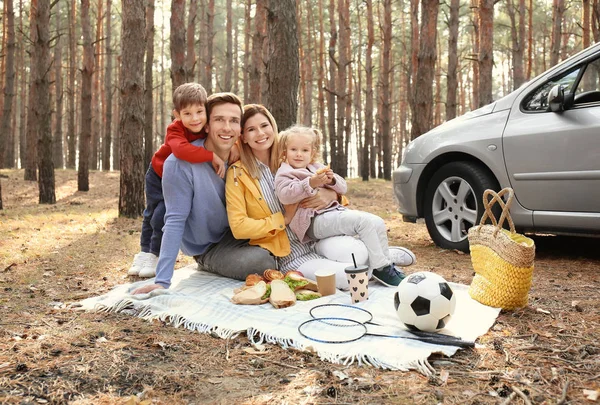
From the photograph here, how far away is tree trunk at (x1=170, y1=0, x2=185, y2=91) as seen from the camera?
33.0ft

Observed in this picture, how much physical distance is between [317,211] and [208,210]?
0.87m

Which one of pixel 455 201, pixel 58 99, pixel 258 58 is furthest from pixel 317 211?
pixel 58 99

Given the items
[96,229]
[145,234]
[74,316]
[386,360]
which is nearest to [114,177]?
[96,229]

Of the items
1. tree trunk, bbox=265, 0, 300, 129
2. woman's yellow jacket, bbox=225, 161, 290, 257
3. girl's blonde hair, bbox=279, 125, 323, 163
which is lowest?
woman's yellow jacket, bbox=225, 161, 290, 257

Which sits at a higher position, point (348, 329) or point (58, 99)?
point (58, 99)

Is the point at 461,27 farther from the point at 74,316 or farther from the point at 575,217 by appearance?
the point at 74,316

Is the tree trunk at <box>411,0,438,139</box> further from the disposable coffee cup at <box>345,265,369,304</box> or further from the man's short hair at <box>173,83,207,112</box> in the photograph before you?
the disposable coffee cup at <box>345,265,369,304</box>

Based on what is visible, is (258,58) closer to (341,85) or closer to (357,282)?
(341,85)

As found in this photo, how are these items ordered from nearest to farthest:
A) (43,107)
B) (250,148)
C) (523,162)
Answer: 1. (250,148)
2. (523,162)
3. (43,107)

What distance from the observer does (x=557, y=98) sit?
14.2 feet

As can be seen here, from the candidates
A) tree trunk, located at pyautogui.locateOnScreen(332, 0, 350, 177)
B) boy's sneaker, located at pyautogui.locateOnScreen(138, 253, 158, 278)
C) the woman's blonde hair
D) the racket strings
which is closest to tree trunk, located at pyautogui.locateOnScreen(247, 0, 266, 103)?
tree trunk, located at pyautogui.locateOnScreen(332, 0, 350, 177)

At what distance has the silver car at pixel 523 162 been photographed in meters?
4.32

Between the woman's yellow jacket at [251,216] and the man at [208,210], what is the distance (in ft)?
0.36

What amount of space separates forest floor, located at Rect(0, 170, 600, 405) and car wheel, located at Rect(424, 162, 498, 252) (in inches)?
31.8
